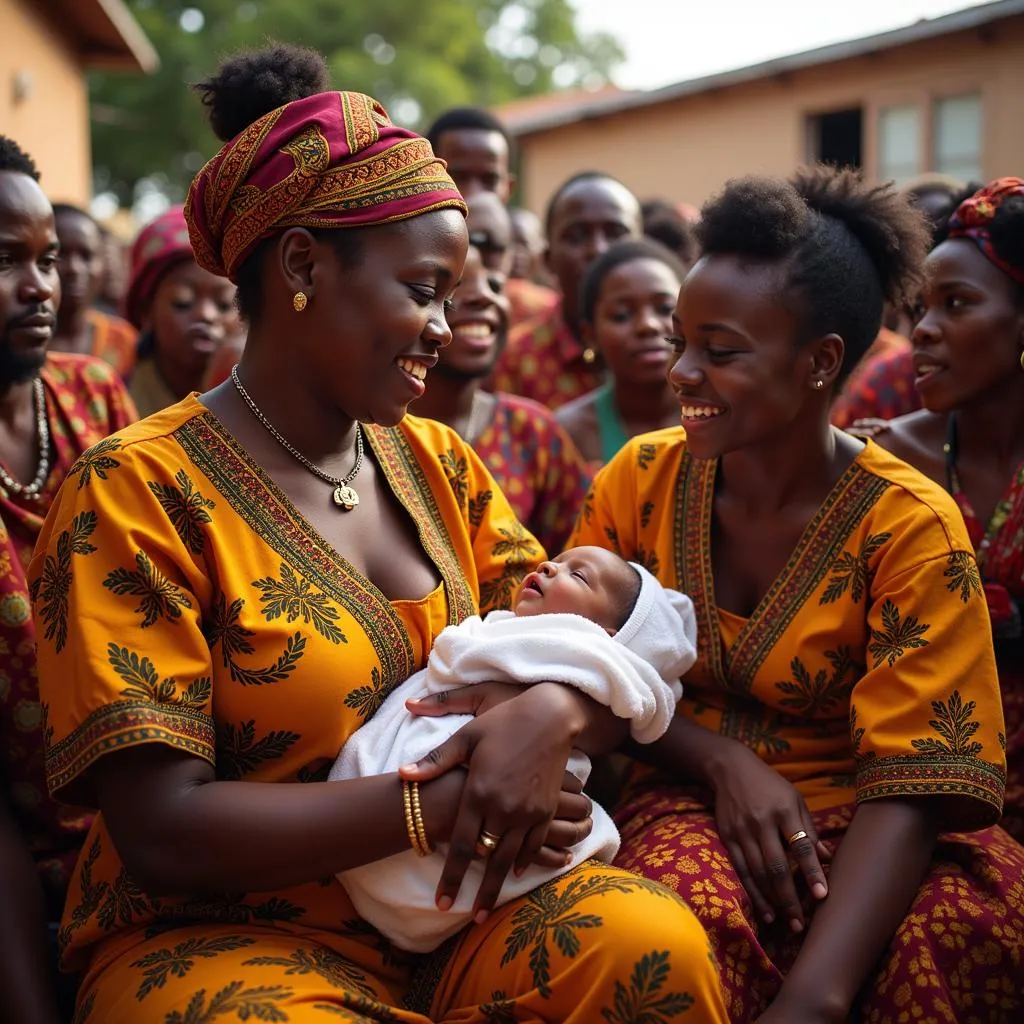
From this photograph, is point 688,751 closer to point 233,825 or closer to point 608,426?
Answer: point 233,825

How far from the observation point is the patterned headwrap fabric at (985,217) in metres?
3.36

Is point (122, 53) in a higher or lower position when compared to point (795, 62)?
higher

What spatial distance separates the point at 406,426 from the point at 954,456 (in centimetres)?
175

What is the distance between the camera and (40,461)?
3180mm

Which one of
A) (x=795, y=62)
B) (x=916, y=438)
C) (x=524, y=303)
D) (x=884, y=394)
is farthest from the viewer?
(x=795, y=62)

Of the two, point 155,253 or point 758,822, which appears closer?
point 758,822

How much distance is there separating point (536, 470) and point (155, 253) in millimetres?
2091

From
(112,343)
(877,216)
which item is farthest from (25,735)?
(112,343)

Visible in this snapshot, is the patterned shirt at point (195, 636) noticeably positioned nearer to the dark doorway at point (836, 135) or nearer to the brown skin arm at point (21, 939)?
the brown skin arm at point (21, 939)

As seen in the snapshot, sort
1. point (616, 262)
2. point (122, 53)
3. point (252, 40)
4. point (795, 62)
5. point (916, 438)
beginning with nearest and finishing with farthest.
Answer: point (916, 438) → point (616, 262) → point (795, 62) → point (122, 53) → point (252, 40)

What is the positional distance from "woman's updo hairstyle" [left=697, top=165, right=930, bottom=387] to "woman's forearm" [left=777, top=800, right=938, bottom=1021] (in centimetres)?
111

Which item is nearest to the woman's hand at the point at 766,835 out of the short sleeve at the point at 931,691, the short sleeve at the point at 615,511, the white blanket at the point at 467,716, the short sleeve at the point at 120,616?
the short sleeve at the point at 931,691

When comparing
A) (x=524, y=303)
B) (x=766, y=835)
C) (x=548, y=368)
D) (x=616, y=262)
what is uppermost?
(x=616, y=262)

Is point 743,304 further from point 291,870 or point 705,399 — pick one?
point 291,870
